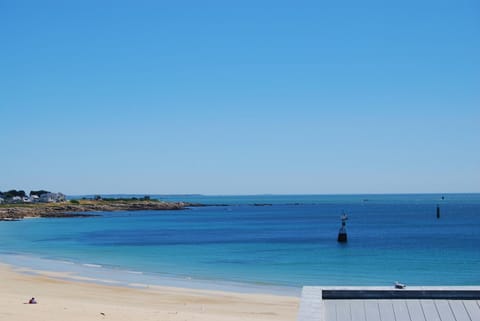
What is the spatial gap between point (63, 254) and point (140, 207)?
387 ft

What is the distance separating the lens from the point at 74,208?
5974 inches

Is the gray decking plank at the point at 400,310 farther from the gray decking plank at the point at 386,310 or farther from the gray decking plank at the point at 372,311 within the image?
the gray decking plank at the point at 372,311

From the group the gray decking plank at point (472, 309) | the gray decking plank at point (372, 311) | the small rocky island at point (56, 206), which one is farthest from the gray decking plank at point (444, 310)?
the small rocky island at point (56, 206)

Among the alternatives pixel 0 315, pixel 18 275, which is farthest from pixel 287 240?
pixel 0 315

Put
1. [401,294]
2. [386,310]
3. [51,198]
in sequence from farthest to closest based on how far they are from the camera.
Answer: [51,198], [401,294], [386,310]

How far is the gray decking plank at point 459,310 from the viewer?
1117cm

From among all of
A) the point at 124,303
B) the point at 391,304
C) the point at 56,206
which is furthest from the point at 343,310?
the point at 56,206

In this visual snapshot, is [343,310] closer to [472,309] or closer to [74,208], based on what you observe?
[472,309]

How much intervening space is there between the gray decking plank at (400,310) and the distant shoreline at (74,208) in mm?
117519

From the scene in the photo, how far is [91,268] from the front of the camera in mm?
46219

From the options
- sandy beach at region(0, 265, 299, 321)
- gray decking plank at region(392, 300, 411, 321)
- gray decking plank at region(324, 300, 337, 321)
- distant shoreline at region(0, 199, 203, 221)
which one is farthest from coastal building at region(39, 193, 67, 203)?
gray decking plank at region(392, 300, 411, 321)

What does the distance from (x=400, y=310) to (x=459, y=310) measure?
1101mm

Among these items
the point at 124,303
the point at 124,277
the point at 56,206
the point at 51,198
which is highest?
the point at 51,198

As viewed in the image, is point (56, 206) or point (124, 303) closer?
point (124, 303)
